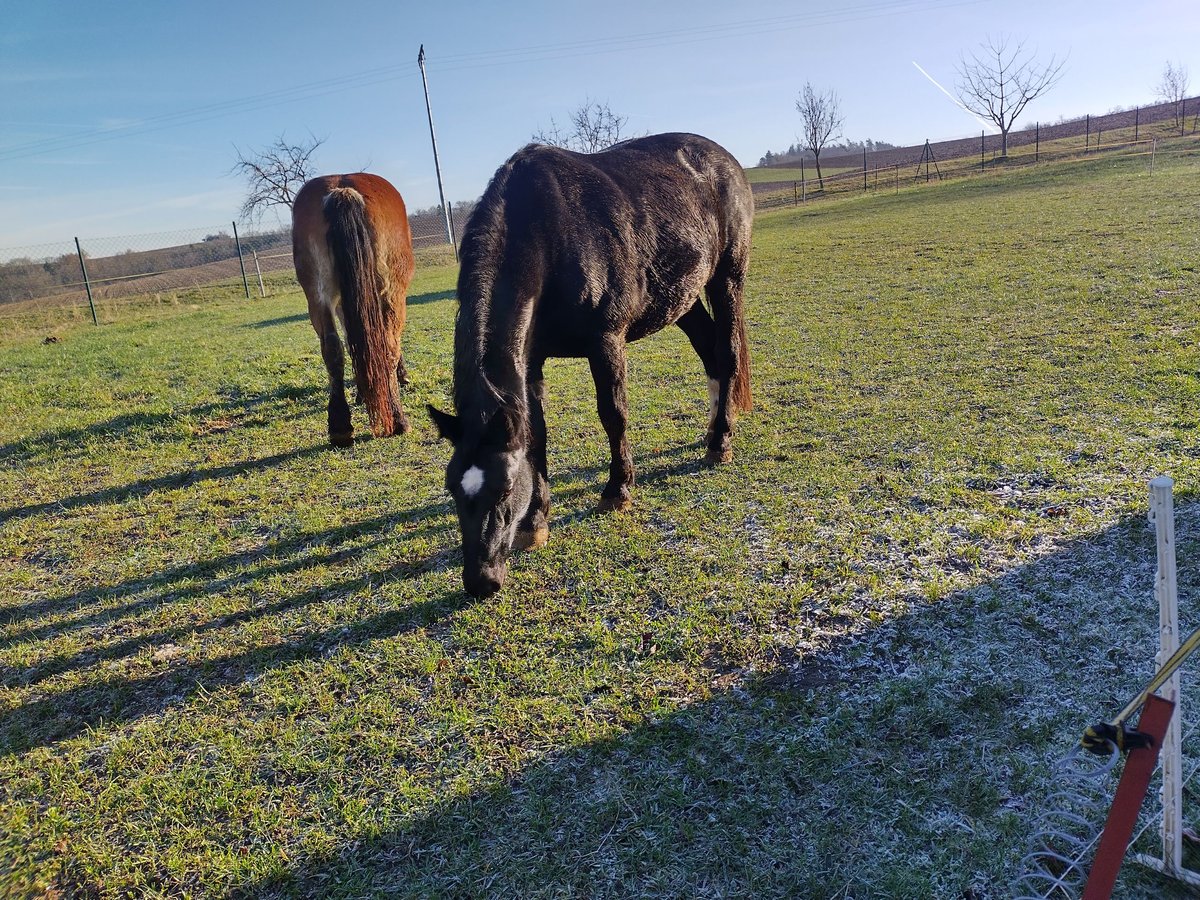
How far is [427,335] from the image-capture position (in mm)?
10648

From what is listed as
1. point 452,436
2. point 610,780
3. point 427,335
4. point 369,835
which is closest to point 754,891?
point 610,780

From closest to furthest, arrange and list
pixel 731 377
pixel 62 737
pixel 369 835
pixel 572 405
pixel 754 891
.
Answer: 1. pixel 754 891
2. pixel 369 835
3. pixel 62 737
4. pixel 731 377
5. pixel 572 405

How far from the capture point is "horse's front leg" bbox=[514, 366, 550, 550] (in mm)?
3848

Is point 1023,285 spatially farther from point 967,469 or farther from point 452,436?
point 452,436

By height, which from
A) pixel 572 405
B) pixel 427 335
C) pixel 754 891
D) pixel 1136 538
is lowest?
pixel 754 891

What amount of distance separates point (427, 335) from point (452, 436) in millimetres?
7974

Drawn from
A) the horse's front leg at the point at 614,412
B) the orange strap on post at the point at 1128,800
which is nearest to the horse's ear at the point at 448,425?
the horse's front leg at the point at 614,412

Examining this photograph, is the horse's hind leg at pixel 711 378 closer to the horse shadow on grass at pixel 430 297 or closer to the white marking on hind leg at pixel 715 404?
the white marking on hind leg at pixel 715 404

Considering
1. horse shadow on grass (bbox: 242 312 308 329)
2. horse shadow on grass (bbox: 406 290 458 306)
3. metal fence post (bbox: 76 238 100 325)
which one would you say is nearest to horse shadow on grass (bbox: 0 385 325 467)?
horse shadow on grass (bbox: 242 312 308 329)

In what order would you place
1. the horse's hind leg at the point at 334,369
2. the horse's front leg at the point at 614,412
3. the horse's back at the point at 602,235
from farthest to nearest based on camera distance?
the horse's hind leg at the point at 334,369 → the horse's front leg at the point at 614,412 → the horse's back at the point at 602,235

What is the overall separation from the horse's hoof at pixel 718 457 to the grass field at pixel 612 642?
13cm

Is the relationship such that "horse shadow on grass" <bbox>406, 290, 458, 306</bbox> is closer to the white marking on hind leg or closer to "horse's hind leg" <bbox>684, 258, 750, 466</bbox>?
"horse's hind leg" <bbox>684, 258, 750, 466</bbox>

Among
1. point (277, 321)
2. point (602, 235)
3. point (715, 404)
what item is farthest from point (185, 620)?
point (277, 321)

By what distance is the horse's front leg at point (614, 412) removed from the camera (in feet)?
13.4
